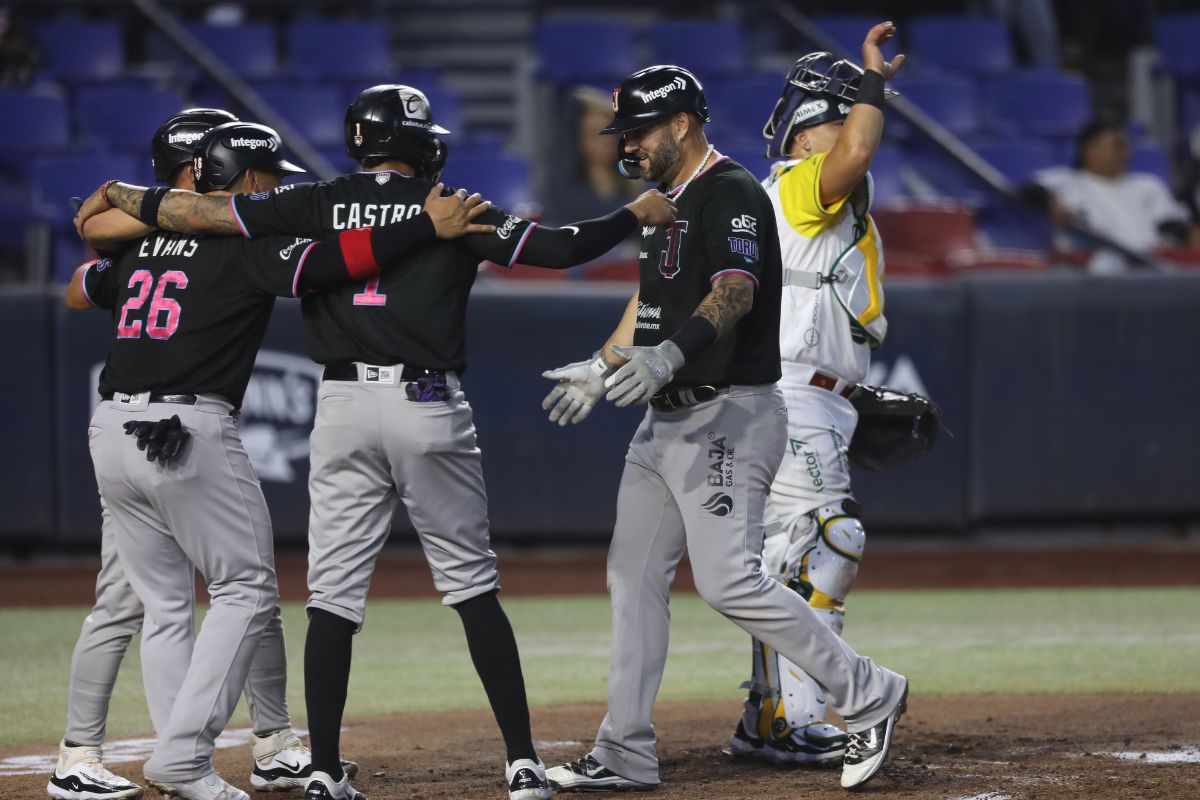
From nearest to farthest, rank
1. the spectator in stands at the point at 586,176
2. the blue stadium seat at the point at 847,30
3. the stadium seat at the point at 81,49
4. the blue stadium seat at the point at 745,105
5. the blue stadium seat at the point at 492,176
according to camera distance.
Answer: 1. the blue stadium seat at the point at 492,176
2. the spectator in stands at the point at 586,176
3. the blue stadium seat at the point at 745,105
4. the stadium seat at the point at 81,49
5. the blue stadium seat at the point at 847,30

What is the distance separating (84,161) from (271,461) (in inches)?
116

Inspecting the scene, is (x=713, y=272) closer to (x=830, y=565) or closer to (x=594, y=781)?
(x=830, y=565)

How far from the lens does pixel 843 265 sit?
508 cm

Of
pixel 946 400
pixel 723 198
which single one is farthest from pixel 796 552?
pixel 946 400

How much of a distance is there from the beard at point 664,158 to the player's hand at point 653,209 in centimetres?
19

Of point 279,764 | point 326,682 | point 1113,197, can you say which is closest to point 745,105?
point 1113,197

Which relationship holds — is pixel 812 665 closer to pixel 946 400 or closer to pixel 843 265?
pixel 843 265

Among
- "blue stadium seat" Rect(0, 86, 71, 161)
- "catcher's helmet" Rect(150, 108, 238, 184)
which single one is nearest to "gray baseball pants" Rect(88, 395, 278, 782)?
"catcher's helmet" Rect(150, 108, 238, 184)

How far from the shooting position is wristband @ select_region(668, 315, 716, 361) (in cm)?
413

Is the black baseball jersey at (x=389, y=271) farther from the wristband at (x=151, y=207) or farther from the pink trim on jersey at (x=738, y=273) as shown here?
the pink trim on jersey at (x=738, y=273)

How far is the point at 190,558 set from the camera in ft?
14.5

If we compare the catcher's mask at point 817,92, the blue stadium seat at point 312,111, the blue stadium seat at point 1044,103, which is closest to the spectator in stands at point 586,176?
the blue stadium seat at point 312,111

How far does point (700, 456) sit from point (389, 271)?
992 mm

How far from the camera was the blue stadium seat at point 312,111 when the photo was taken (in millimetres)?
12062
